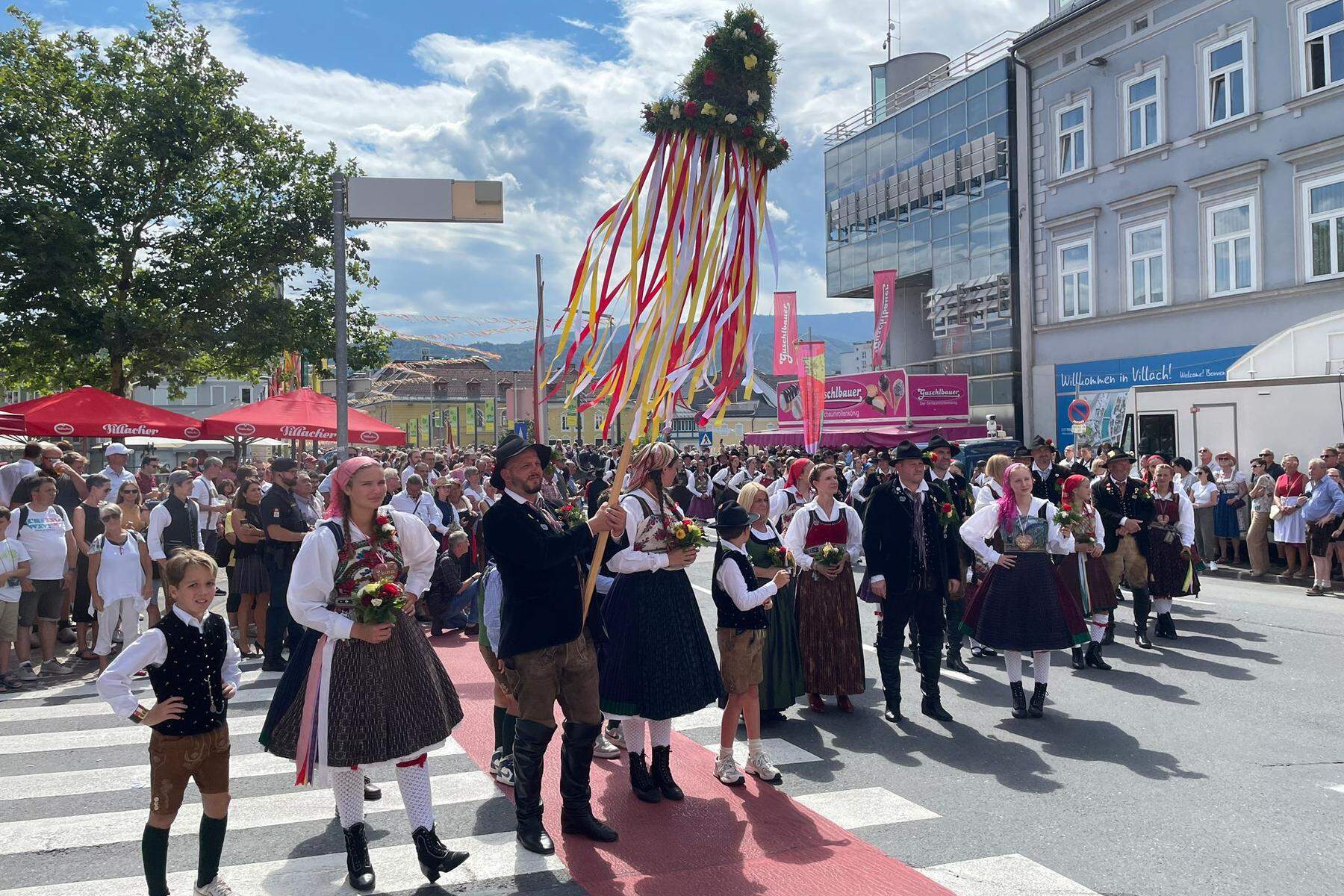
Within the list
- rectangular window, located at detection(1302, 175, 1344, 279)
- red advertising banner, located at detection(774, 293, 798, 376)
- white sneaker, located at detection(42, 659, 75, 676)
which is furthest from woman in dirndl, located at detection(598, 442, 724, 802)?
red advertising banner, located at detection(774, 293, 798, 376)

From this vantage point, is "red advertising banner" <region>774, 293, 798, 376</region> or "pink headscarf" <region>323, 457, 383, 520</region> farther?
"red advertising banner" <region>774, 293, 798, 376</region>

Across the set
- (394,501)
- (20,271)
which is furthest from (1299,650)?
(20,271)

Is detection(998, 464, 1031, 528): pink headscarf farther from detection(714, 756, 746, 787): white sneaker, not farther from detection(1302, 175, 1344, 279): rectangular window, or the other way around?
detection(1302, 175, 1344, 279): rectangular window

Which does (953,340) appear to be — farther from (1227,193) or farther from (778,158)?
(778,158)

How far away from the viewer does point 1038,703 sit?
24.6ft

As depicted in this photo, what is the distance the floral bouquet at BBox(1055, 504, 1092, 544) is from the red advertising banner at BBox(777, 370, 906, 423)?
73.8ft

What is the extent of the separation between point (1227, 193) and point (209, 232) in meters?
22.4

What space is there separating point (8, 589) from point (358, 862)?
5944 millimetres

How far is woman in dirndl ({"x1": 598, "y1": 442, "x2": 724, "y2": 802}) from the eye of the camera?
216 inches

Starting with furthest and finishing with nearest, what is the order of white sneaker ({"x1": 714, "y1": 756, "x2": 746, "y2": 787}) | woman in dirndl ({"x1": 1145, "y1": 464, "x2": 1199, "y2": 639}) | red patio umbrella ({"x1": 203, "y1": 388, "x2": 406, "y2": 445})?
red patio umbrella ({"x1": 203, "y1": 388, "x2": 406, "y2": 445}), woman in dirndl ({"x1": 1145, "y1": 464, "x2": 1199, "y2": 639}), white sneaker ({"x1": 714, "y1": 756, "x2": 746, "y2": 787})

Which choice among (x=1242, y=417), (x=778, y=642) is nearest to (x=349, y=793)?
(x=778, y=642)

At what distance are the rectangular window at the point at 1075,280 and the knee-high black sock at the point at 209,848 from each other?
2701 centimetres

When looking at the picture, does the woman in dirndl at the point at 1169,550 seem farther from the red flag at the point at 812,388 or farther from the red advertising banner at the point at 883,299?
the red advertising banner at the point at 883,299

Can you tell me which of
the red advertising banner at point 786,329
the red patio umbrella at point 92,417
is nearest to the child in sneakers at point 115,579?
the red patio umbrella at point 92,417
